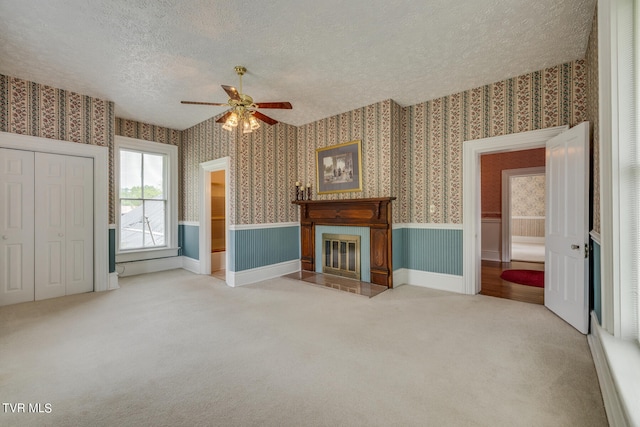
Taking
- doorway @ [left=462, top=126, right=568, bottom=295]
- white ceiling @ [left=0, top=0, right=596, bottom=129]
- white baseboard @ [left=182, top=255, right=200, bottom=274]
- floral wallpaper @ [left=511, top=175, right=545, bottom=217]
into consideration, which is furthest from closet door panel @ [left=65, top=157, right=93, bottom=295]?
floral wallpaper @ [left=511, top=175, right=545, bottom=217]

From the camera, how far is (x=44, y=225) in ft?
12.9

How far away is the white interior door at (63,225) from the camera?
3904 mm

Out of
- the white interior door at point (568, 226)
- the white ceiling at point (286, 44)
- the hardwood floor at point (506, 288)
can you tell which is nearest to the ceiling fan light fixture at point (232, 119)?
the white ceiling at point (286, 44)

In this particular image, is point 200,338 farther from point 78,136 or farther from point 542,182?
point 542,182

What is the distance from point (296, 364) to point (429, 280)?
2948mm

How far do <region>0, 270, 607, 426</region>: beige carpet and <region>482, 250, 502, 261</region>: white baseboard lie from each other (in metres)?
3.61

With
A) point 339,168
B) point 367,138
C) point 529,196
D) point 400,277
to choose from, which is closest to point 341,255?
point 400,277

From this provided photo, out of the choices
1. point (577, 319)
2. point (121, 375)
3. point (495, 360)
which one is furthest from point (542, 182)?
point (121, 375)

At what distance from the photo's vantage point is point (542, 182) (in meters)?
9.97

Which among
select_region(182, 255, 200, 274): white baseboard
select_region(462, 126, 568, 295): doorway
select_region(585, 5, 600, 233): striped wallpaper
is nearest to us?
select_region(585, 5, 600, 233): striped wallpaper

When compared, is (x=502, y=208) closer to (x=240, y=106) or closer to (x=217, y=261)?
(x=240, y=106)

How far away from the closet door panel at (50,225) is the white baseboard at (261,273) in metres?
2.35

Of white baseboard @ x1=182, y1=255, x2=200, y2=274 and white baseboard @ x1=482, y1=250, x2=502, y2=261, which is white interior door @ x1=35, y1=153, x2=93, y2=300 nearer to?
white baseboard @ x1=182, y1=255, x2=200, y2=274

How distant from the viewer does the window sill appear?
5270 mm
